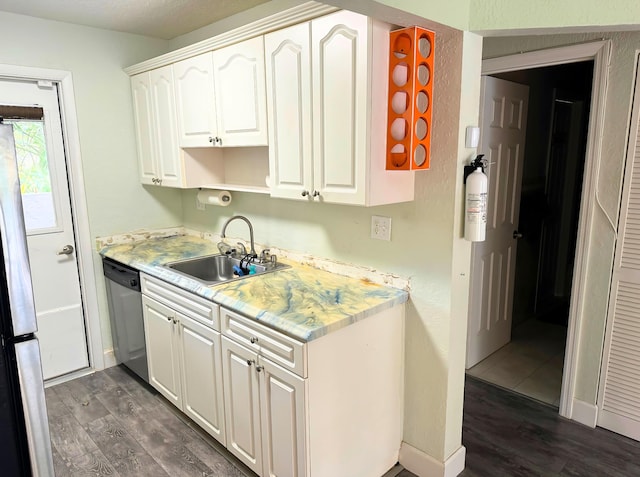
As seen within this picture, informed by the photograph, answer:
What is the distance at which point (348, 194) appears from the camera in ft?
6.18

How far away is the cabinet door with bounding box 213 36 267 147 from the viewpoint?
2244 mm

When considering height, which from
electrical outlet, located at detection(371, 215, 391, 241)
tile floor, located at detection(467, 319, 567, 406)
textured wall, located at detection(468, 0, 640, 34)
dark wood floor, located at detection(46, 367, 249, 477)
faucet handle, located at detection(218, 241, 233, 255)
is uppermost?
textured wall, located at detection(468, 0, 640, 34)

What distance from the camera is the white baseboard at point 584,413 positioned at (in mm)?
2518

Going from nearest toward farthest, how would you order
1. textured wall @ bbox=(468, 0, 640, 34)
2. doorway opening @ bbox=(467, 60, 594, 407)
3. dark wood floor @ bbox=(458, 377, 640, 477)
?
textured wall @ bbox=(468, 0, 640, 34) < dark wood floor @ bbox=(458, 377, 640, 477) < doorway opening @ bbox=(467, 60, 594, 407)

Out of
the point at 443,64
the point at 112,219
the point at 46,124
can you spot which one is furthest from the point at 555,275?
the point at 46,124

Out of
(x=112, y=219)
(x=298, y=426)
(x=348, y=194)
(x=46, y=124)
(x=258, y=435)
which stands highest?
(x=46, y=124)

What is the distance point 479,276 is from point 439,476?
1.40 m

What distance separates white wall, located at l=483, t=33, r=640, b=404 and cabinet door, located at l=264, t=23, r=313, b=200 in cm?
140

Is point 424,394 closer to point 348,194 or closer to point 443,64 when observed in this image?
point 348,194

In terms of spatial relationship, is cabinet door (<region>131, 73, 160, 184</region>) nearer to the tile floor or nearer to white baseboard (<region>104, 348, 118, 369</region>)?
white baseboard (<region>104, 348, 118, 369</region>)

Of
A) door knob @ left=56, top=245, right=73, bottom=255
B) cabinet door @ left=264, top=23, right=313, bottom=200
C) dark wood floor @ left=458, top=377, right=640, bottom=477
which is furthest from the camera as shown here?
door knob @ left=56, top=245, right=73, bottom=255

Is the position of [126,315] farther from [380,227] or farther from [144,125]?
[380,227]

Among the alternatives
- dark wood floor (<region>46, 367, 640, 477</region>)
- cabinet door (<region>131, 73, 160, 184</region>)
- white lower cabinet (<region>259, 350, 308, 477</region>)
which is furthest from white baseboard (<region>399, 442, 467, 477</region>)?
cabinet door (<region>131, 73, 160, 184</region>)

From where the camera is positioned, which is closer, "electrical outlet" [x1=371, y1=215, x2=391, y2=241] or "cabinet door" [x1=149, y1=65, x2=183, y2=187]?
"electrical outlet" [x1=371, y1=215, x2=391, y2=241]
